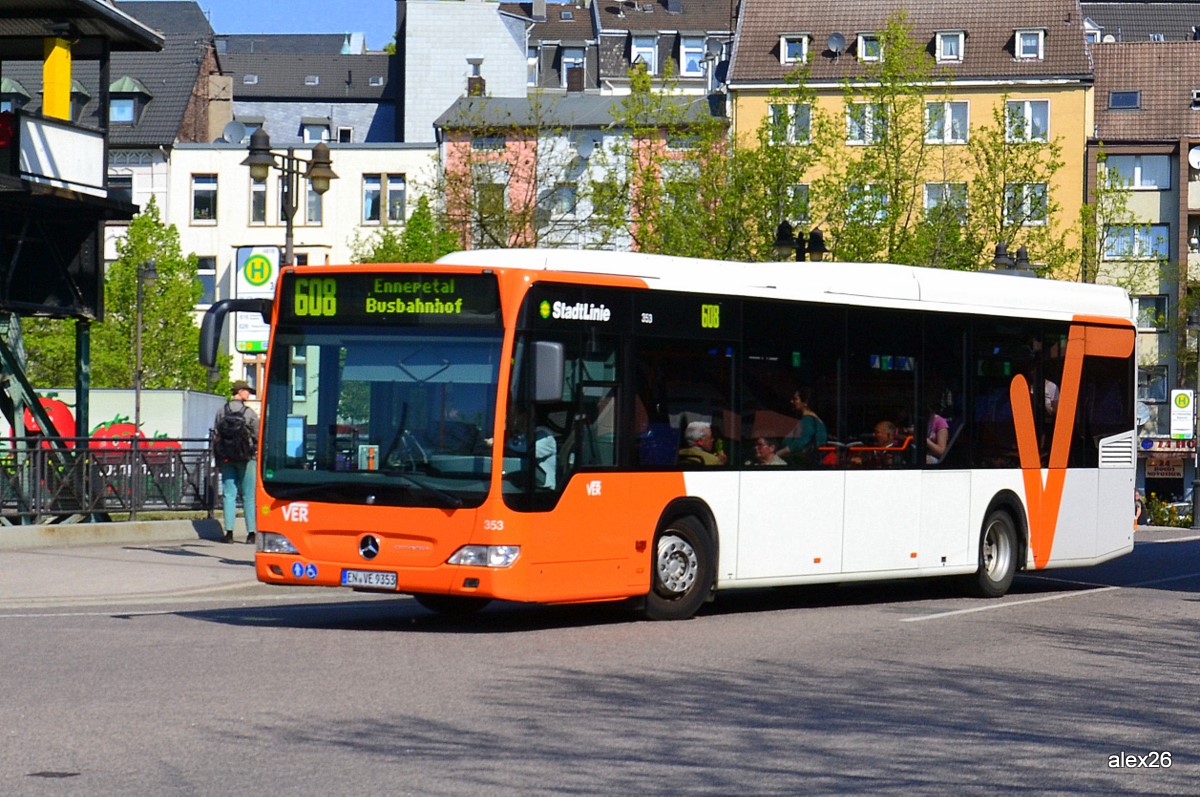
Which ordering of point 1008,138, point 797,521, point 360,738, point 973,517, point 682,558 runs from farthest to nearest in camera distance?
point 1008,138
point 973,517
point 797,521
point 682,558
point 360,738

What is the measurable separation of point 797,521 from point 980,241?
104 ft

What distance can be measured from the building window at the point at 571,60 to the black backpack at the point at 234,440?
75.7 metres

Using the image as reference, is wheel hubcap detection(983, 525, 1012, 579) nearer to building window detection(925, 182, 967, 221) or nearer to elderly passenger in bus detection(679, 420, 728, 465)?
elderly passenger in bus detection(679, 420, 728, 465)

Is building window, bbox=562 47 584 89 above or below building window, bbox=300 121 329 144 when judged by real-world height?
above

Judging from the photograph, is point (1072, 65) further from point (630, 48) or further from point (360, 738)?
point (360, 738)

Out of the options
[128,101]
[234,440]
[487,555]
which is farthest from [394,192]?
[487,555]

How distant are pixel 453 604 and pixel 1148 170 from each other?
216 feet

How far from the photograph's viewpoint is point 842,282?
17.9 metres

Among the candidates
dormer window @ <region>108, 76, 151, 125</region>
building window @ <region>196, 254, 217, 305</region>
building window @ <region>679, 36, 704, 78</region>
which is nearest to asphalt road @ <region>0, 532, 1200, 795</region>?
building window @ <region>196, 254, 217, 305</region>

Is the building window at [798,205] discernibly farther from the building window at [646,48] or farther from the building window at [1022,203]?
the building window at [646,48]

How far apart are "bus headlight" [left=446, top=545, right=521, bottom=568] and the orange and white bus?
2cm

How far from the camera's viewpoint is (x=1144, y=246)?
73750 millimetres

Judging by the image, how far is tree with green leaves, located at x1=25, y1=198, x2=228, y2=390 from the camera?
68.2 m

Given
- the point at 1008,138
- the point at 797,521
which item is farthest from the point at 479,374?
the point at 1008,138
